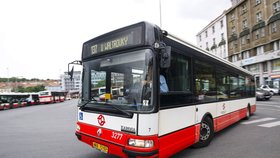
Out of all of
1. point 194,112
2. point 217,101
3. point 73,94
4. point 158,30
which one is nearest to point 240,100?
point 217,101

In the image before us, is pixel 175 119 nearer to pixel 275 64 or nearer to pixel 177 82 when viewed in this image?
pixel 177 82

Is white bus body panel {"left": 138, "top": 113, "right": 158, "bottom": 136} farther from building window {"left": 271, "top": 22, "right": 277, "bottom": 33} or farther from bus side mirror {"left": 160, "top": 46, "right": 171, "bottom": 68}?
building window {"left": 271, "top": 22, "right": 277, "bottom": 33}

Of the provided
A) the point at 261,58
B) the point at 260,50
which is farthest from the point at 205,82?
the point at 260,50

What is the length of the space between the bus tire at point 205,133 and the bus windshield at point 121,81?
8.18 ft

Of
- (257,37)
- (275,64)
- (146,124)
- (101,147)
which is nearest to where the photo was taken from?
(146,124)

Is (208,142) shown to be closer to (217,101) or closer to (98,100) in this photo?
(217,101)

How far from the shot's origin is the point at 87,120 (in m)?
4.24

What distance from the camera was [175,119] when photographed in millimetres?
3836

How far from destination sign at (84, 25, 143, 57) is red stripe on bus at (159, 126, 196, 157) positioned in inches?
76.8

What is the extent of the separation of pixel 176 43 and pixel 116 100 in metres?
1.82

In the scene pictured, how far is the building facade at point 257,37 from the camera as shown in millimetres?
29328

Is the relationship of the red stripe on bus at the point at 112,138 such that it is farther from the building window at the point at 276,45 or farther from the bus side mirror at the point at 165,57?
the building window at the point at 276,45

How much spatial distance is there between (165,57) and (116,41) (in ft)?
3.96

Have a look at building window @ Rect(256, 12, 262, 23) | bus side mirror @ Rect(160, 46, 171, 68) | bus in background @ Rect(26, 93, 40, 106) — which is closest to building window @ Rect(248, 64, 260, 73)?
building window @ Rect(256, 12, 262, 23)
